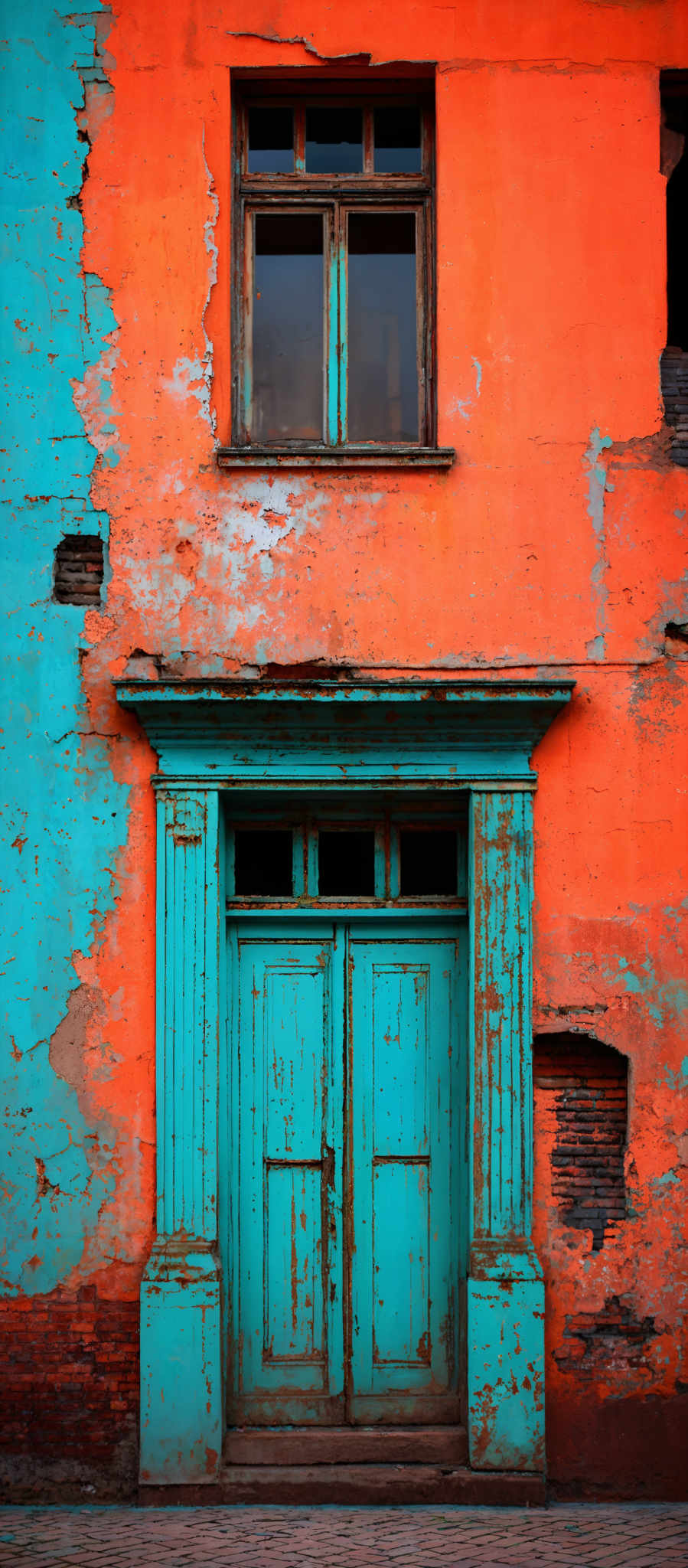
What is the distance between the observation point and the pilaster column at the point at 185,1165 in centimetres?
487

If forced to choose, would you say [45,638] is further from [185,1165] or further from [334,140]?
[334,140]

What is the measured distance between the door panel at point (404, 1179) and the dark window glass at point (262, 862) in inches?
17.4

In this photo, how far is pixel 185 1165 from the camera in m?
4.98

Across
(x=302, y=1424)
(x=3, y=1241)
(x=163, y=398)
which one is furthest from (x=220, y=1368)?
(x=163, y=398)

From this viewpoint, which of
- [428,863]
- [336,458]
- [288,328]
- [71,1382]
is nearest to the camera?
[71,1382]

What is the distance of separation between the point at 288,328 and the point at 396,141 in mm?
972

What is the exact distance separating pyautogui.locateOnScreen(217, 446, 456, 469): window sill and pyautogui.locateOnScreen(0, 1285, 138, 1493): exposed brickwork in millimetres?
3468

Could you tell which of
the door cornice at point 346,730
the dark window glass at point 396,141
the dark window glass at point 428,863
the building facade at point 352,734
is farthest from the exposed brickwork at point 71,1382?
the dark window glass at point 396,141

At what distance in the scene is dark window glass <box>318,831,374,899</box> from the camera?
5.35 m

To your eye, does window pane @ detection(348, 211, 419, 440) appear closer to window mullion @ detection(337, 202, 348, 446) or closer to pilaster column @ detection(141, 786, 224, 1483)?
window mullion @ detection(337, 202, 348, 446)

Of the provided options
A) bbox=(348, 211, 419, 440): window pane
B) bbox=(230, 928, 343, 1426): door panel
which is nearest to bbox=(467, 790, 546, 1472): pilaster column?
bbox=(230, 928, 343, 1426): door panel

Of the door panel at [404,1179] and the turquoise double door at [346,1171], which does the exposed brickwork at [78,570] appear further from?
the door panel at [404,1179]

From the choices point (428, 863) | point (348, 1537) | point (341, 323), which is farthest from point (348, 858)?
point (348, 1537)

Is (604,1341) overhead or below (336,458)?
below
